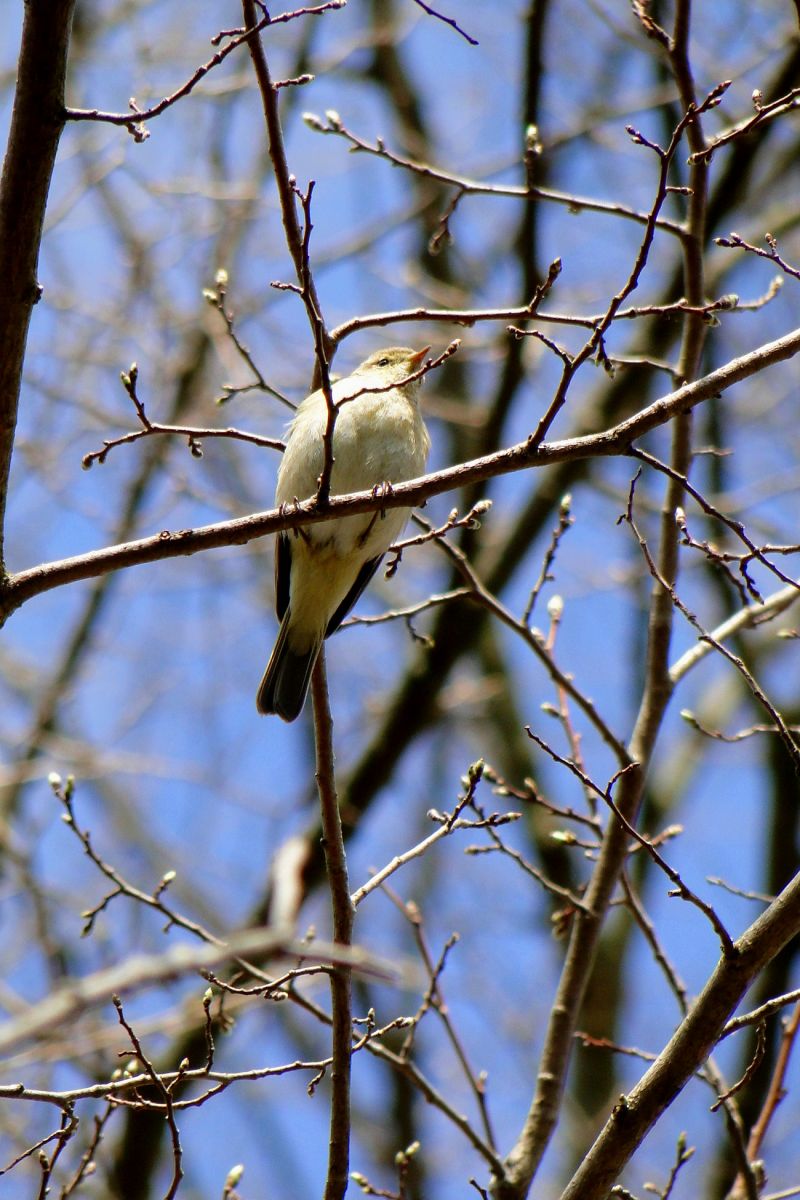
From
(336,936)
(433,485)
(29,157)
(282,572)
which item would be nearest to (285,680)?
(282,572)

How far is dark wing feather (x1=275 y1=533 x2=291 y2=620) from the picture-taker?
4.91 meters

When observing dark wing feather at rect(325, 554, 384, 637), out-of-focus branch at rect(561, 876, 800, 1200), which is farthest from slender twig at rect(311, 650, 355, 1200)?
dark wing feather at rect(325, 554, 384, 637)

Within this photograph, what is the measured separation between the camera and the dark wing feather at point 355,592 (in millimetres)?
5090

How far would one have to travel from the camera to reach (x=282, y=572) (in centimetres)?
504

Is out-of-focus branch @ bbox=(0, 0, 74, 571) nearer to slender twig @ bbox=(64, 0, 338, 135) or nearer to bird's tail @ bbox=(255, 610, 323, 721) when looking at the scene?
slender twig @ bbox=(64, 0, 338, 135)

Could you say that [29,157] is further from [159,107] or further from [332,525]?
[332,525]

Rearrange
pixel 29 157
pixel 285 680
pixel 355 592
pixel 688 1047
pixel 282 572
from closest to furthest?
pixel 29 157 → pixel 688 1047 → pixel 285 680 → pixel 282 572 → pixel 355 592

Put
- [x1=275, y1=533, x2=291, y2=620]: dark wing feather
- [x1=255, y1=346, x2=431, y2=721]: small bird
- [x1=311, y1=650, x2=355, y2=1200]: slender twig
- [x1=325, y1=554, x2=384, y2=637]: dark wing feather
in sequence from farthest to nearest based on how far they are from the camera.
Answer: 1. [x1=325, y1=554, x2=384, y2=637]: dark wing feather
2. [x1=275, y1=533, x2=291, y2=620]: dark wing feather
3. [x1=255, y1=346, x2=431, y2=721]: small bird
4. [x1=311, y1=650, x2=355, y2=1200]: slender twig

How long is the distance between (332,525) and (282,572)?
0.44m

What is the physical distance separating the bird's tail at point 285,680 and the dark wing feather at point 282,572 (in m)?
0.15

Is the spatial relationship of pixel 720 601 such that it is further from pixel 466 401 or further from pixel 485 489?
pixel 466 401

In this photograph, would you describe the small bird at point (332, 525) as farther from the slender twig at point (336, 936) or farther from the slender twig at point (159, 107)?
the slender twig at point (159, 107)

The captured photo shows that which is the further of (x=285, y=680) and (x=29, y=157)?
(x=285, y=680)

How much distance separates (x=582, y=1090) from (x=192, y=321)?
6.12 m
